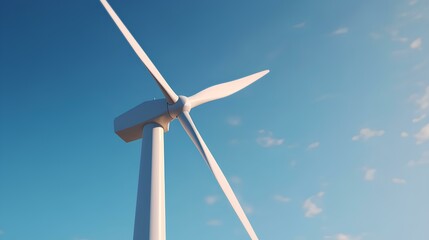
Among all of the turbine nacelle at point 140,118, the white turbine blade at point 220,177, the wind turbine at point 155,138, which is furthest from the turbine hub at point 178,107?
the white turbine blade at point 220,177

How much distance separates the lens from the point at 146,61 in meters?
15.9

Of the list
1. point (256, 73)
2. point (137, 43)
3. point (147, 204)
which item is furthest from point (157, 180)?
point (256, 73)

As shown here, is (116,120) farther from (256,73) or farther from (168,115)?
(256,73)

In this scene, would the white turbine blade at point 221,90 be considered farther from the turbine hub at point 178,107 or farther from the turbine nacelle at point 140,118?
the turbine nacelle at point 140,118

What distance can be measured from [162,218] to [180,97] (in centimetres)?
587

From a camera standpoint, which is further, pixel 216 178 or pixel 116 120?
A: pixel 116 120

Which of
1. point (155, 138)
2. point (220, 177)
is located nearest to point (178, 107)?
point (155, 138)

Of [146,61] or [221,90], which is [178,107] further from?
[221,90]

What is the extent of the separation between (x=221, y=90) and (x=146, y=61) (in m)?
4.75

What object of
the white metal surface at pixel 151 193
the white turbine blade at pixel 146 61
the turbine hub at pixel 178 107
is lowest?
the white metal surface at pixel 151 193

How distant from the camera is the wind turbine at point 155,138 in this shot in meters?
12.9

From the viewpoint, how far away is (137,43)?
1666cm

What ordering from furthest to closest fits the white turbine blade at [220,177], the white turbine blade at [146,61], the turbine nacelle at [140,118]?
1. the turbine nacelle at [140,118]
2. the white turbine blade at [146,61]
3. the white turbine blade at [220,177]

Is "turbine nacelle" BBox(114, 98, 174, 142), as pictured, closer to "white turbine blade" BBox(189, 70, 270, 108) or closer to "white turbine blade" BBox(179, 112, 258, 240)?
"white turbine blade" BBox(179, 112, 258, 240)
